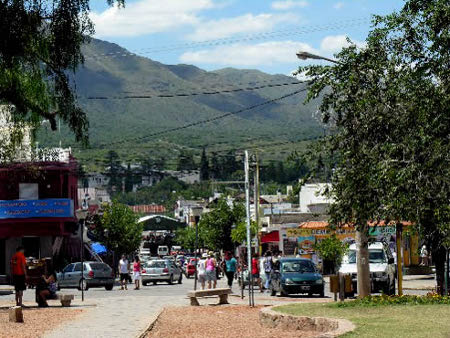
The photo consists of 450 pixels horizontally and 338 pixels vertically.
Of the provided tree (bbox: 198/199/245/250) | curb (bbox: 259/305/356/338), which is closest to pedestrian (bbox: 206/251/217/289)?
curb (bbox: 259/305/356/338)

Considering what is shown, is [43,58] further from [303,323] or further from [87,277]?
[87,277]

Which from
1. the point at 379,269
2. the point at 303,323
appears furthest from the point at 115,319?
the point at 379,269

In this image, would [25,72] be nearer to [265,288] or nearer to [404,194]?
[404,194]

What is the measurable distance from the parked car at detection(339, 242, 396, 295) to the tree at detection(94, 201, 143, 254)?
4581cm

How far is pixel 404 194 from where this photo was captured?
20.6 m

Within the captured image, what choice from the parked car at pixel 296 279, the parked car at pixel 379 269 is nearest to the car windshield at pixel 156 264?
the parked car at pixel 296 279

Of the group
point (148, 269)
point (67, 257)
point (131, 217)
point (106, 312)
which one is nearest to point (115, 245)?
point (131, 217)

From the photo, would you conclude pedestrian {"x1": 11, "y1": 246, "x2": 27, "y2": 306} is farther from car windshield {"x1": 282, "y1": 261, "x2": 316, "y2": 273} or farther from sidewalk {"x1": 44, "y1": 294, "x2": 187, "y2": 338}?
car windshield {"x1": 282, "y1": 261, "x2": 316, "y2": 273}

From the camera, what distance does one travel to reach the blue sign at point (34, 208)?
204ft

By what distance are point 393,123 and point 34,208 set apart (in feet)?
145

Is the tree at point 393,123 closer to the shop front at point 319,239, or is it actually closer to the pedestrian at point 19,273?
the pedestrian at point 19,273

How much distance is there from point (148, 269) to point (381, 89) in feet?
117

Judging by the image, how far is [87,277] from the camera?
4919 centimetres

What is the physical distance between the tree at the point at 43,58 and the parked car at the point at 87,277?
2746 centimetres
